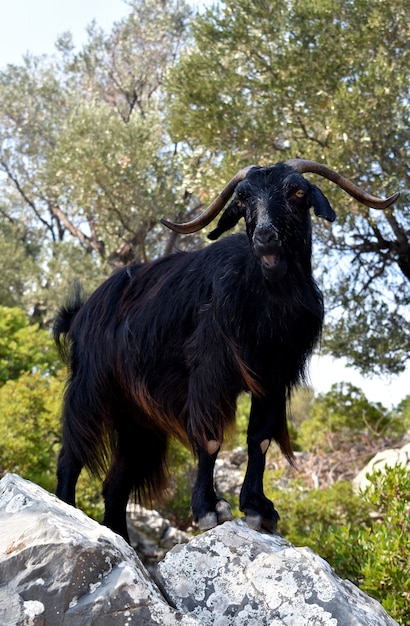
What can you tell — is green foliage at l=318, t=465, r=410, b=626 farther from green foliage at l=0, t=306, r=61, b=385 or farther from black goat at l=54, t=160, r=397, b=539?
green foliage at l=0, t=306, r=61, b=385

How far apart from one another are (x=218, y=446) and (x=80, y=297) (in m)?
2.02

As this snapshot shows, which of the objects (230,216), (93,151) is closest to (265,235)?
(230,216)

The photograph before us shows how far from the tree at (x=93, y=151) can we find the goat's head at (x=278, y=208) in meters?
10.8

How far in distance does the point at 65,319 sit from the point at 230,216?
74.0 inches

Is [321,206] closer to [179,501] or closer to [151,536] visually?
[151,536]

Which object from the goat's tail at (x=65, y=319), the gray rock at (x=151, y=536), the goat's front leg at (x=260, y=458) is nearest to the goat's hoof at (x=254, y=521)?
the goat's front leg at (x=260, y=458)

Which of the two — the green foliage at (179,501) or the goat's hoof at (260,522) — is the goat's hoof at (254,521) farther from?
the green foliage at (179,501)

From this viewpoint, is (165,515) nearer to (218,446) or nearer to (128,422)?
(128,422)

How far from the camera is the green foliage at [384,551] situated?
5.00 meters

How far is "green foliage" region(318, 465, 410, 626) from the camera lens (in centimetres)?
500

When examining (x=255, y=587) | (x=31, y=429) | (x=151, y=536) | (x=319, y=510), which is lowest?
(x=255, y=587)

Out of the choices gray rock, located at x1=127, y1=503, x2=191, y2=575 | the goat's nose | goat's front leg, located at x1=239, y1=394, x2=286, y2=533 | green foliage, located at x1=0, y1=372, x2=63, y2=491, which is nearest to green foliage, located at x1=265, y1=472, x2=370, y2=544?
gray rock, located at x1=127, y1=503, x2=191, y2=575

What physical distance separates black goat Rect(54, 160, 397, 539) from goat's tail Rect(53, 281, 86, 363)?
0.43 meters

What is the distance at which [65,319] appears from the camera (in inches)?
218
